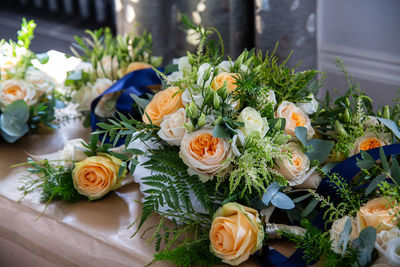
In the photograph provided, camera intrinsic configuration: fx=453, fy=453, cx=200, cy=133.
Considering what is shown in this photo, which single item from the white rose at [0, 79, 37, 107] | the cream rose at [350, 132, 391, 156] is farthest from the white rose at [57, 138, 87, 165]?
the cream rose at [350, 132, 391, 156]

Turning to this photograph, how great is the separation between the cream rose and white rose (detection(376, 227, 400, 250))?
0.24 metres

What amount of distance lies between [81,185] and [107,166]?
0.22 feet

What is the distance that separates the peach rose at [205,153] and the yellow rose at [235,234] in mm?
68

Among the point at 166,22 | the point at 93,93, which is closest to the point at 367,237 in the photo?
the point at 93,93

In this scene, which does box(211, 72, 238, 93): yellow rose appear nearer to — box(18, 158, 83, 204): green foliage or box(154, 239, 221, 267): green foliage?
box(154, 239, 221, 267): green foliage

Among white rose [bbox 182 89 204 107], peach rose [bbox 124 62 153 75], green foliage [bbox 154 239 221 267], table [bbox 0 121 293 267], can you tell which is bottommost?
table [bbox 0 121 293 267]

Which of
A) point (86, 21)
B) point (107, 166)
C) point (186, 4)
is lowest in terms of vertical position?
point (86, 21)

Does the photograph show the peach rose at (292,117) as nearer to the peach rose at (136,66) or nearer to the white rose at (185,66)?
the white rose at (185,66)

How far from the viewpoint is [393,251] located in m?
0.60

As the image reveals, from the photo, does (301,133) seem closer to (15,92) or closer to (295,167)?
(295,167)

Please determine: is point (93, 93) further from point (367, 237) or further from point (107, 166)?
point (367, 237)

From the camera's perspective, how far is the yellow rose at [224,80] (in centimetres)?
83

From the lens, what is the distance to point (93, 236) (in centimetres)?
88

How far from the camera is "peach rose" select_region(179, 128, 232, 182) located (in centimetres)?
76
